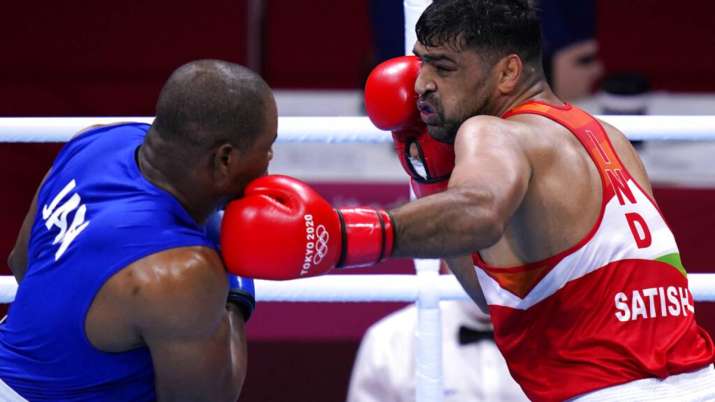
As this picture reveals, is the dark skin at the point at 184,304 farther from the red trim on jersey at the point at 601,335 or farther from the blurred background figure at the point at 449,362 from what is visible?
the blurred background figure at the point at 449,362

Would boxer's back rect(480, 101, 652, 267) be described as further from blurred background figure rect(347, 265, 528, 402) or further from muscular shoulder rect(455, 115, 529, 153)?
blurred background figure rect(347, 265, 528, 402)

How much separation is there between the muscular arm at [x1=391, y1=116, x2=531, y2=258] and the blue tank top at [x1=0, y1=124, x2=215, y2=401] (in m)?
0.35

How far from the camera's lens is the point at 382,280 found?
7.92 ft

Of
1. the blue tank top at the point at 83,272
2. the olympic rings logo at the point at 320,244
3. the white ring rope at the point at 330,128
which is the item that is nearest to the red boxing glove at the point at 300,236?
the olympic rings logo at the point at 320,244

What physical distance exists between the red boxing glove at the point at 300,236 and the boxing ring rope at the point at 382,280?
2.06ft

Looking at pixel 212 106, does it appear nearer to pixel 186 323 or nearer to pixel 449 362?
pixel 186 323

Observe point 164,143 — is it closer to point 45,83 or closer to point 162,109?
point 162,109

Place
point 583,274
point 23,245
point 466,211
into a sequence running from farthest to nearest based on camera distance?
1. point 23,245
2. point 583,274
3. point 466,211

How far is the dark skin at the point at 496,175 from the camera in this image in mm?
1709

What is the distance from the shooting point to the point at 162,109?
1.88 metres

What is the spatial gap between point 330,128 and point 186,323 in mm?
A: 730

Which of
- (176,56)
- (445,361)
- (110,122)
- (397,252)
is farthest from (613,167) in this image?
(176,56)

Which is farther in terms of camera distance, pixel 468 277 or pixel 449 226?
pixel 468 277

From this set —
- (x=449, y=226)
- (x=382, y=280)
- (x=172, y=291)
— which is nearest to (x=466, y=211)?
(x=449, y=226)
